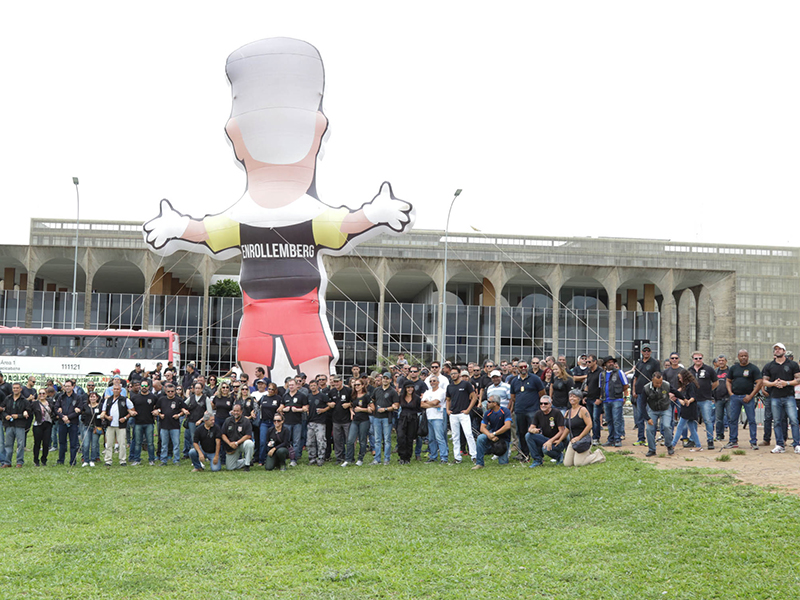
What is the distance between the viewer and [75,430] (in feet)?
42.8

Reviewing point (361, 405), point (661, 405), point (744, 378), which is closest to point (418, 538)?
point (661, 405)

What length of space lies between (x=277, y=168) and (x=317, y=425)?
253 inches

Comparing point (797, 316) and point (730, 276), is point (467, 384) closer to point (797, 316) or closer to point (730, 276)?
point (730, 276)

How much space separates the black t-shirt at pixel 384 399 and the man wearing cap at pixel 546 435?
2.43 meters

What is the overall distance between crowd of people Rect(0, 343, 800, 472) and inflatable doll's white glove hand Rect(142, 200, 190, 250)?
444 cm

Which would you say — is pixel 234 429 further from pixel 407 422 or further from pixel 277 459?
pixel 407 422

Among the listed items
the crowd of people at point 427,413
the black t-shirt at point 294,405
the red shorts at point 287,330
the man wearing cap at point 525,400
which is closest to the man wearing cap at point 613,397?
the crowd of people at point 427,413

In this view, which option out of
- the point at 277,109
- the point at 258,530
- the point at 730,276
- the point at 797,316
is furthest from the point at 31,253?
the point at 797,316

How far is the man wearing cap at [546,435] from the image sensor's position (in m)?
10.6

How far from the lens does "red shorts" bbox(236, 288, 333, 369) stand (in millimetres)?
15734

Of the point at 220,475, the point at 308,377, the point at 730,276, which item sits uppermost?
the point at 730,276

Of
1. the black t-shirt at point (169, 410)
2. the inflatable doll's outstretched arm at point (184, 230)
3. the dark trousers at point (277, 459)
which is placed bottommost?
the dark trousers at point (277, 459)

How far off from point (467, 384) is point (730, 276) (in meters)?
33.1

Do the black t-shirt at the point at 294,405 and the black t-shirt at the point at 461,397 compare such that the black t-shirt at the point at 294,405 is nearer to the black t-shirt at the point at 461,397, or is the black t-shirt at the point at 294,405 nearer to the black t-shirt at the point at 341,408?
the black t-shirt at the point at 341,408
